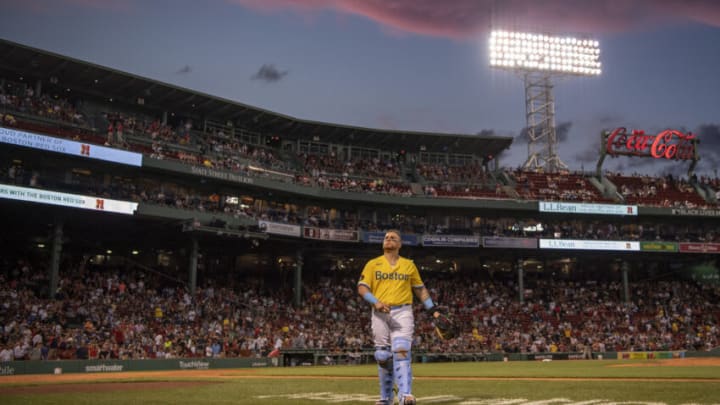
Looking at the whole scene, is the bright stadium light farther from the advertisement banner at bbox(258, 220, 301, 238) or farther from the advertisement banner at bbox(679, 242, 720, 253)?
the advertisement banner at bbox(258, 220, 301, 238)

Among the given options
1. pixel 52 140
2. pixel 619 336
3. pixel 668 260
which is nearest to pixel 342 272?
pixel 619 336

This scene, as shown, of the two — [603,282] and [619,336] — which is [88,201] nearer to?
[619,336]

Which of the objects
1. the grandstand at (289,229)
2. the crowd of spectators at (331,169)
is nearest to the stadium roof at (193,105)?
the grandstand at (289,229)

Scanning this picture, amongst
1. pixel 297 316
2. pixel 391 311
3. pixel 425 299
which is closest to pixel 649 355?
pixel 297 316

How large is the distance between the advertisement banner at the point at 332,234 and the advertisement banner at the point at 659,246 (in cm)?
2346

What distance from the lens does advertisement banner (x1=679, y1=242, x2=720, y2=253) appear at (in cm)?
5244

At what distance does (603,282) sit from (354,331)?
2546 centimetres

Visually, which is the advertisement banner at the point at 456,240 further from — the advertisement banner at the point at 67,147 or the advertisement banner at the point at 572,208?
the advertisement banner at the point at 67,147

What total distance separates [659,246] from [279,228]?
3091cm

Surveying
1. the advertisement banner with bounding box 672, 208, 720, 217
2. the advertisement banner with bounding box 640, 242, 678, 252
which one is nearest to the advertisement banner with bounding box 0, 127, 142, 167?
the advertisement banner with bounding box 640, 242, 678, 252

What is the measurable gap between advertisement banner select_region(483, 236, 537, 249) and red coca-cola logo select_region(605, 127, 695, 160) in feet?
45.3

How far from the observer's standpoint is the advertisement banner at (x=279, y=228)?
42.7 meters

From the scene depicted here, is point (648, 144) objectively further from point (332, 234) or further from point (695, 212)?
point (332, 234)

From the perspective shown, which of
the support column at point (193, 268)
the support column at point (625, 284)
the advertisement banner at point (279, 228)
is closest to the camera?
the support column at point (193, 268)
